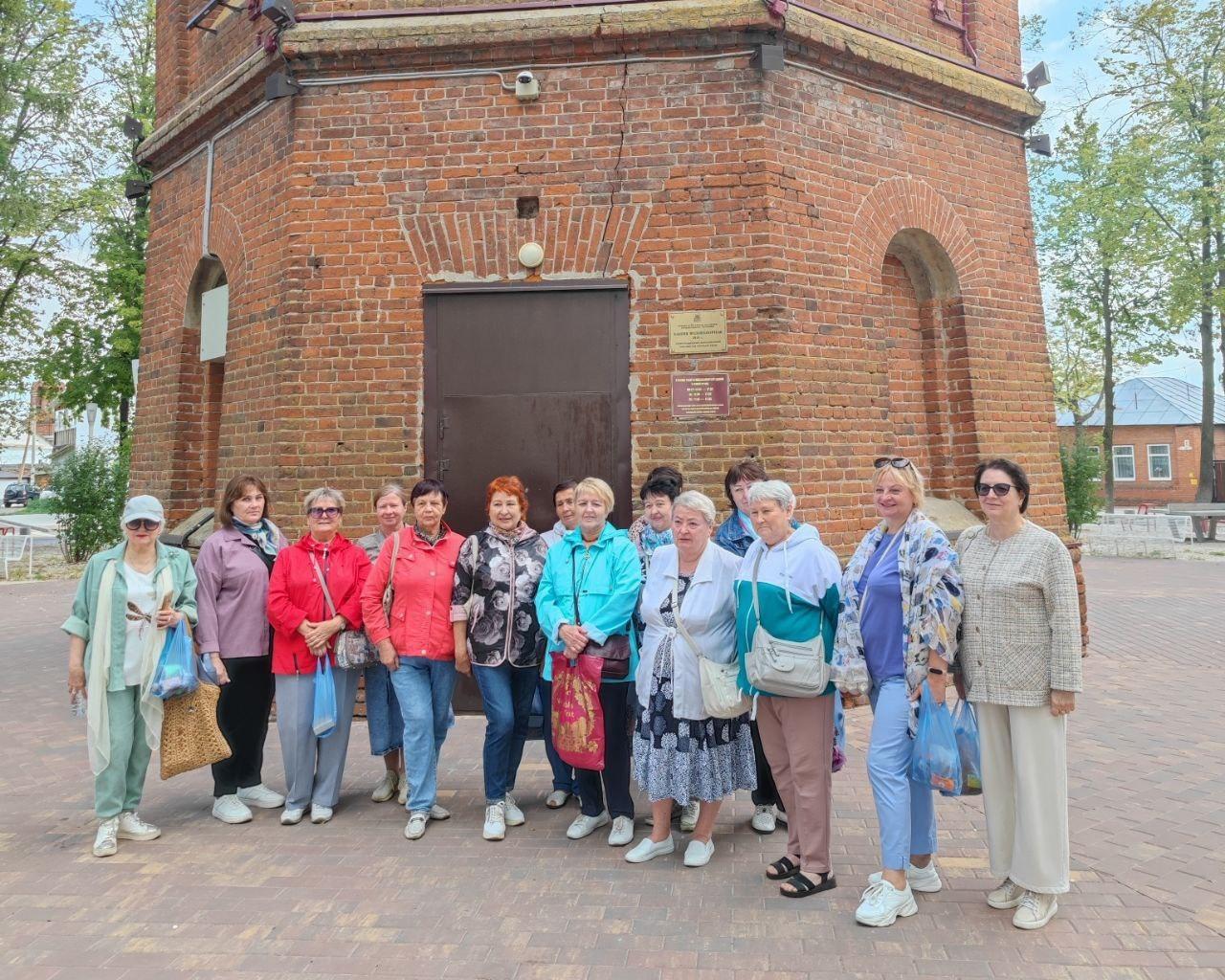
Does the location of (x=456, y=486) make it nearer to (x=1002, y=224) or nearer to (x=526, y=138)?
(x=526, y=138)

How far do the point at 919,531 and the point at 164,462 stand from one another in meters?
Answer: 7.60

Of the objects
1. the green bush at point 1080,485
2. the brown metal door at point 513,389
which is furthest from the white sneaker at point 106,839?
the green bush at point 1080,485

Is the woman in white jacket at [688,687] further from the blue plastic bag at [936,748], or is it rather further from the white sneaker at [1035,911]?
the white sneaker at [1035,911]

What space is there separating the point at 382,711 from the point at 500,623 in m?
1.00

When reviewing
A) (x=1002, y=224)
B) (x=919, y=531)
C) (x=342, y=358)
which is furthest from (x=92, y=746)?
(x=1002, y=224)

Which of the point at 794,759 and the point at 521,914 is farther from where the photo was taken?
the point at 794,759

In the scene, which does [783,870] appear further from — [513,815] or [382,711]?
[382,711]

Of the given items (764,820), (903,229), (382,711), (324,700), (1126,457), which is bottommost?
(764,820)

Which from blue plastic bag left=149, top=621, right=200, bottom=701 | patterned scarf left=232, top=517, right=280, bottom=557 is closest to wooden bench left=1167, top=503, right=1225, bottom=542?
patterned scarf left=232, top=517, right=280, bottom=557

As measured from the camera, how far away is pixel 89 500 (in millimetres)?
18250

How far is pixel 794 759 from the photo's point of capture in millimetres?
3877

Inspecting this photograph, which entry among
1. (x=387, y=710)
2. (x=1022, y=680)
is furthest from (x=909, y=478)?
(x=387, y=710)

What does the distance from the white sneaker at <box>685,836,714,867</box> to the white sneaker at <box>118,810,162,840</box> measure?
9.12 feet

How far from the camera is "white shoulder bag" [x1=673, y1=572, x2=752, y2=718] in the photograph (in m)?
3.99
